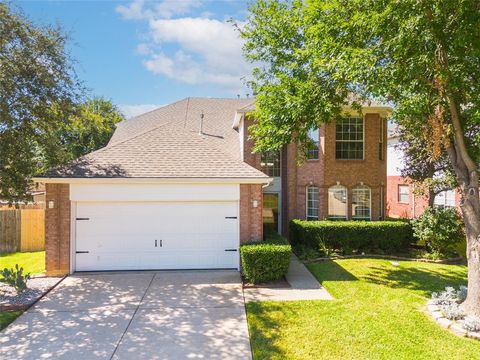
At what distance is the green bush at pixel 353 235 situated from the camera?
13812 mm

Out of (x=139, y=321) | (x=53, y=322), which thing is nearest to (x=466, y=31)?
(x=139, y=321)

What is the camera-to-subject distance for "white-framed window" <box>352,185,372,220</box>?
16.1m

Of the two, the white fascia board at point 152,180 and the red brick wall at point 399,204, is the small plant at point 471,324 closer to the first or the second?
the white fascia board at point 152,180

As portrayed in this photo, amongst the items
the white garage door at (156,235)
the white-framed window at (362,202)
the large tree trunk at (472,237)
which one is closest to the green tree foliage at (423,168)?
the white-framed window at (362,202)

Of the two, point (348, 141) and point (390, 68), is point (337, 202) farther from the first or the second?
point (390, 68)

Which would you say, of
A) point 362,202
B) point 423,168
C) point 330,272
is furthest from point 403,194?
point 330,272

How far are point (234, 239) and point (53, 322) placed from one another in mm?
5721

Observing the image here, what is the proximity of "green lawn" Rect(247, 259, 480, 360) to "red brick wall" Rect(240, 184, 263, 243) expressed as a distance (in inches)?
106

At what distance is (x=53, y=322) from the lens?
23.7 ft

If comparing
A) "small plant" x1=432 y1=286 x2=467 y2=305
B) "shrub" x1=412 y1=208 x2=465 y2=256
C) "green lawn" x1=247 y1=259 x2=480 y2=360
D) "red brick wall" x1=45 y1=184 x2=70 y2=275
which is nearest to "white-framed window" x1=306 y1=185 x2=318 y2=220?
"shrub" x1=412 y1=208 x2=465 y2=256

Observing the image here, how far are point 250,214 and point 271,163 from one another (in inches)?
235

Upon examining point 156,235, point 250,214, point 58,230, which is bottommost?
point 156,235

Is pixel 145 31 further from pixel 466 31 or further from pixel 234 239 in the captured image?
pixel 466 31

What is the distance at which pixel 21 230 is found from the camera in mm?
15211
